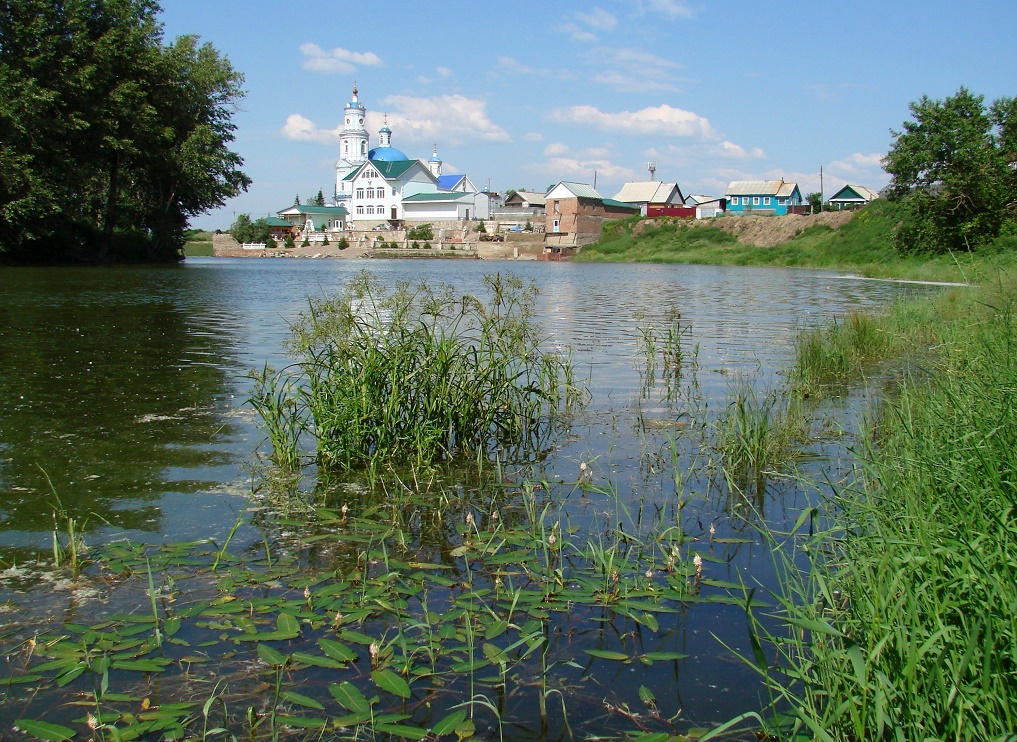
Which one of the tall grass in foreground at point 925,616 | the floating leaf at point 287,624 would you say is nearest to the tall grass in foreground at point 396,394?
the floating leaf at point 287,624

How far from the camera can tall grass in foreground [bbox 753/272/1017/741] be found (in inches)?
93.4

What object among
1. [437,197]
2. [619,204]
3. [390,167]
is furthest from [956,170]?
[390,167]

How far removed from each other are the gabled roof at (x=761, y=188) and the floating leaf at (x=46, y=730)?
322 ft

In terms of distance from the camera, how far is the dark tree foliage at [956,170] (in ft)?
116

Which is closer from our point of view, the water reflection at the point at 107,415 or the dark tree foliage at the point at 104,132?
the water reflection at the point at 107,415

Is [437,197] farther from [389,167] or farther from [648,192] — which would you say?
[648,192]

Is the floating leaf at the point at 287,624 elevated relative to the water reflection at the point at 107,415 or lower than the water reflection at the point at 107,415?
lower

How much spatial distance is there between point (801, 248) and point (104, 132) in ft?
155

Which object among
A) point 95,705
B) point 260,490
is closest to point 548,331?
point 260,490

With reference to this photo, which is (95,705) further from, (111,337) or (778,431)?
(111,337)

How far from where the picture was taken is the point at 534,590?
412cm

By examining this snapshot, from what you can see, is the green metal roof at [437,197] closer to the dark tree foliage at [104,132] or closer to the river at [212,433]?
the dark tree foliage at [104,132]

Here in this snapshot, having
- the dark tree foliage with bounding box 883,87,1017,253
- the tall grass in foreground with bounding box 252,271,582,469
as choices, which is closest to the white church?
the dark tree foliage with bounding box 883,87,1017,253

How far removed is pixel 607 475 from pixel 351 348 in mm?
2107
